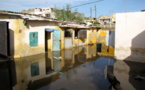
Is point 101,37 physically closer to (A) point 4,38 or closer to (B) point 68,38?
(B) point 68,38

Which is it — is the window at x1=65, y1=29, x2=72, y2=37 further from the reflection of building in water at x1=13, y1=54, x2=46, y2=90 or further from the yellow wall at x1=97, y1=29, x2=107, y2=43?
the reflection of building in water at x1=13, y1=54, x2=46, y2=90

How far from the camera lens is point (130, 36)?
32.5 feet

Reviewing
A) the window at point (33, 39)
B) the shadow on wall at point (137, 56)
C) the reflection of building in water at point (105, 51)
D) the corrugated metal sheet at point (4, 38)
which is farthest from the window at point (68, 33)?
the shadow on wall at point (137, 56)

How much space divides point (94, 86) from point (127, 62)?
17.5 ft

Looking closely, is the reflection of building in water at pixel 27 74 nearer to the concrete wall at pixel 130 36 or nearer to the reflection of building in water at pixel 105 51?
the concrete wall at pixel 130 36

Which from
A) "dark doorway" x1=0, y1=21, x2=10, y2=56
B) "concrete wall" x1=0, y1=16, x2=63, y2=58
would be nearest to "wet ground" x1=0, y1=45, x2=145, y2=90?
"dark doorway" x1=0, y1=21, x2=10, y2=56

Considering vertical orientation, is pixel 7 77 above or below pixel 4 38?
below

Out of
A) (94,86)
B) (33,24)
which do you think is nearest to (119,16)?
(94,86)

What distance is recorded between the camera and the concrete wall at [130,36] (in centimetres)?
948

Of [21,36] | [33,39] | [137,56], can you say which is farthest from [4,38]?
[137,56]

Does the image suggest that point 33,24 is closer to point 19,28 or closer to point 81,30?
point 19,28

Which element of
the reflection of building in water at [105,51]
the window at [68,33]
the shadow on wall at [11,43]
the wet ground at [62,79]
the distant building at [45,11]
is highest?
the distant building at [45,11]

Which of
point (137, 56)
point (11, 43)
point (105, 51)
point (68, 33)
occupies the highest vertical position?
point (68, 33)

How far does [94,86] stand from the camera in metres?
5.88
